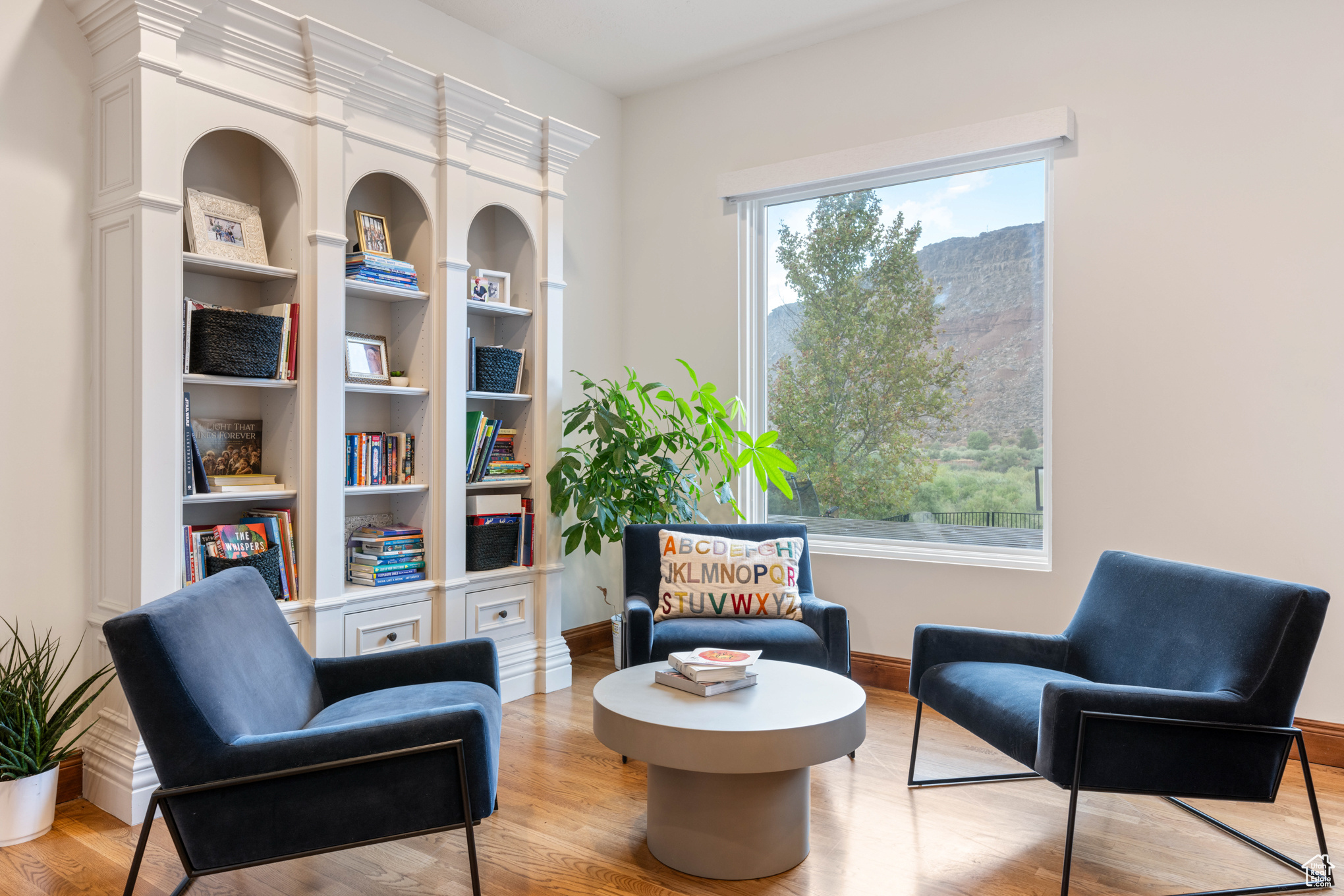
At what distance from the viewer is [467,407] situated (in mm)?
3939

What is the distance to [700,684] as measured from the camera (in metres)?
2.36

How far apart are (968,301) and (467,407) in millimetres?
2379

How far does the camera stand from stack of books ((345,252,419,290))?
3.26 m

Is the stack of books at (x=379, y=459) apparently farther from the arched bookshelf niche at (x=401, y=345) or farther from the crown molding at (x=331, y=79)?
the crown molding at (x=331, y=79)

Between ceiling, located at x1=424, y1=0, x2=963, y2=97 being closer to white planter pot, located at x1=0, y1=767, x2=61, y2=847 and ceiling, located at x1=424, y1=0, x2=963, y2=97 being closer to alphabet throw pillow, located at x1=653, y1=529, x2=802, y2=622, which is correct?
alphabet throw pillow, located at x1=653, y1=529, x2=802, y2=622

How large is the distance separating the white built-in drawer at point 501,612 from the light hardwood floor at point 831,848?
2.74ft

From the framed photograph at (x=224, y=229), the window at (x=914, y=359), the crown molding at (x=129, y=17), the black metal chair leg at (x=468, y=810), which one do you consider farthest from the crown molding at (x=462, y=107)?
the black metal chair leg at (x=468, y=810)

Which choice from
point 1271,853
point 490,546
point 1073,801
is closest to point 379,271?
point 490,546

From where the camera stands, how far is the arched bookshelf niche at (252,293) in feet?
9.82

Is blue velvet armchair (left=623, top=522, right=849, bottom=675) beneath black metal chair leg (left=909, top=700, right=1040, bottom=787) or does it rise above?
above

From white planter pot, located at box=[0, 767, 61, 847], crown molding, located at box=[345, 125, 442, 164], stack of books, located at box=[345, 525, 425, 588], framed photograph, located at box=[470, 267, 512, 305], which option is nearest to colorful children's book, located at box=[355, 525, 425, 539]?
stack of books, located at box=[345, 525, 425, 588]

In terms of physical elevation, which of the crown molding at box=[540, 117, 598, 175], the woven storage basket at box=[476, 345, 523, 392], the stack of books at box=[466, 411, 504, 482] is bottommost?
the stack of books at box=[466, 411, 504, 482]

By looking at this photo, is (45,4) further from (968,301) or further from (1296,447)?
(1296,447)

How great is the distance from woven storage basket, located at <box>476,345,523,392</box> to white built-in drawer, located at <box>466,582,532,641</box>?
35.3 inches
